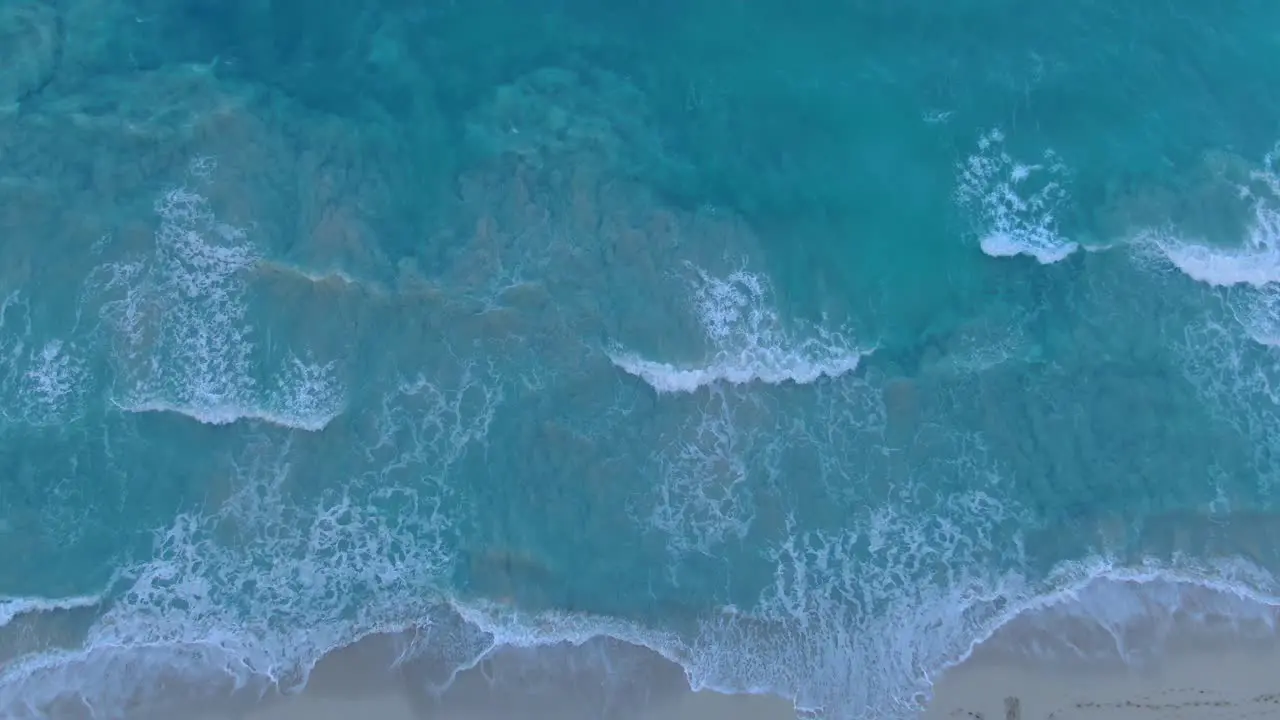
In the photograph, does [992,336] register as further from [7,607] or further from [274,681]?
[7,607]

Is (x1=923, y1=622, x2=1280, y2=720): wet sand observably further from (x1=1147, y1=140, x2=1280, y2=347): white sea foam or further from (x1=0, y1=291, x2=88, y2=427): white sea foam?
(x1=0, y1=291, x2=88, y2=427): white sea foam

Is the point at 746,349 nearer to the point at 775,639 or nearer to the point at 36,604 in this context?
the point at 775,639

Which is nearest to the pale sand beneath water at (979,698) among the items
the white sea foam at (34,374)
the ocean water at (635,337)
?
the ocean water at (635,337)

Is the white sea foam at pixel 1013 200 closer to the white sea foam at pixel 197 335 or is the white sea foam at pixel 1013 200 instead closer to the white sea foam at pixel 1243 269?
the white sea foam at pixel 1243 269

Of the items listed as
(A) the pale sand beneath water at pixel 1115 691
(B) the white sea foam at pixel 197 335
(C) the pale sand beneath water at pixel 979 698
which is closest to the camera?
(C) the pale sand beneath water at pixel 979 698

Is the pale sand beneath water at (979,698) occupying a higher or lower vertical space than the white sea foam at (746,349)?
lower

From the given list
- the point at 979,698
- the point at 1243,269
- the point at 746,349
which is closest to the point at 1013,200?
the point at 1243,269
